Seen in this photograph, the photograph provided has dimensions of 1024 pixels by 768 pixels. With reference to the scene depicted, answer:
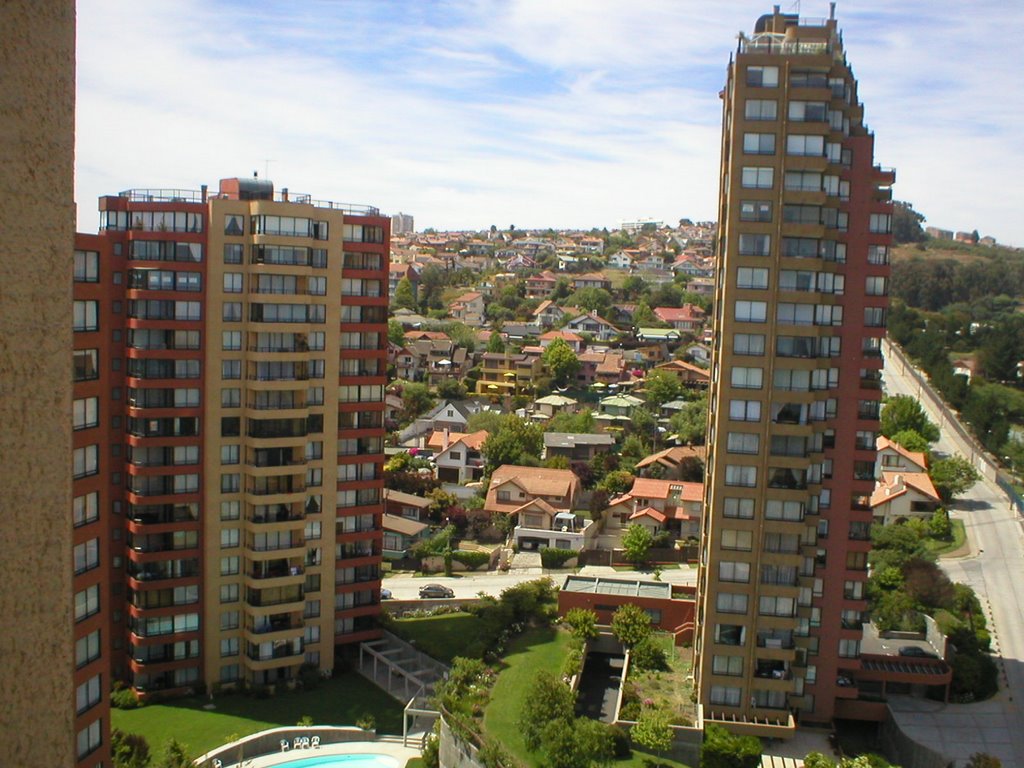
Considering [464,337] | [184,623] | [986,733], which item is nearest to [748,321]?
[986,733]

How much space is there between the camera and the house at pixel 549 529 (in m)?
50.4

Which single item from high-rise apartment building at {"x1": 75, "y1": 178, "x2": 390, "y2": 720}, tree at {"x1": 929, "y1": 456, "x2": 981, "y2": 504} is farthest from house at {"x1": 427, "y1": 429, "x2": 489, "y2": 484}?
tree at {"x1": 929, "y1": 456, "x2": 981, "y2": 504}

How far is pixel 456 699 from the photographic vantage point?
27.7 metres

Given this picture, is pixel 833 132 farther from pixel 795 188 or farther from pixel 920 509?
pixel 920 509

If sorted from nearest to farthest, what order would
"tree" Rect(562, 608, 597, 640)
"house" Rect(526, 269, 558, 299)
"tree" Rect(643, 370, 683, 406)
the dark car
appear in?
1. the dark car
2. "tree" Rect(562, 608, 597, 640)
3. "tree" Rect(643, 370, 683, 406)
4. "house" Rect(526, 269, 558, 299)

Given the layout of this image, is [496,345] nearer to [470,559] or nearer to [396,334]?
[396,334]

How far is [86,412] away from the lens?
1327 cm

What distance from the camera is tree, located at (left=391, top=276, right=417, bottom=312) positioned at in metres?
112

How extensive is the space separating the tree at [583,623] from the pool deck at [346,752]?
24.9 feet

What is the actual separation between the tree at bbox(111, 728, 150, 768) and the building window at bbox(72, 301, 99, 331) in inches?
527

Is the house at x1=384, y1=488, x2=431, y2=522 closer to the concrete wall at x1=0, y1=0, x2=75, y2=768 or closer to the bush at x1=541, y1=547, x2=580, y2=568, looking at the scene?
the bush at x1=541, y1=547, x2=580, y2=568

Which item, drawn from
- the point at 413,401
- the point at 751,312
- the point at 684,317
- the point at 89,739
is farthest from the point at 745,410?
the point at 684,317

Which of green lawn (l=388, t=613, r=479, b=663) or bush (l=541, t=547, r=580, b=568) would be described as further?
bush (l=541, t=547, r=580, b=568)

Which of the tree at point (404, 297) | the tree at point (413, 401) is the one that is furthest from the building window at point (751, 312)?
the tree at point (404, 297)
